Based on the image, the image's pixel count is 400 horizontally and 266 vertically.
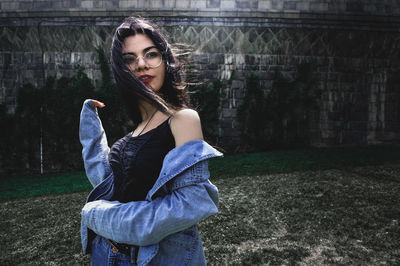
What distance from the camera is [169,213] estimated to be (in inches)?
37.1

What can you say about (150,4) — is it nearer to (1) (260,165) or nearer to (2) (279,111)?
(2) (279,111)

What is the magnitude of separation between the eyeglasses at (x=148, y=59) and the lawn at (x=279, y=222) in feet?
8.26

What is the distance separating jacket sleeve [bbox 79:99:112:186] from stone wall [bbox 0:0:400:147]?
25.4ft

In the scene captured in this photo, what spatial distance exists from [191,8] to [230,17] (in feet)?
4.47

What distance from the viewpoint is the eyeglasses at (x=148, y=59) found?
4.10 ft

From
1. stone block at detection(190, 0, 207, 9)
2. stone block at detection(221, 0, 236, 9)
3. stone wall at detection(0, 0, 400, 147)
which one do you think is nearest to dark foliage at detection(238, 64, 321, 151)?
stone wall at detection(0, 0, 400, 147)

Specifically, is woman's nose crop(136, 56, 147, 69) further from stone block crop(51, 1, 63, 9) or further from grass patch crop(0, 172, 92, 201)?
stone block crop(51, 1, 63, 9)

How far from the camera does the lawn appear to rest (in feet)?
9.93

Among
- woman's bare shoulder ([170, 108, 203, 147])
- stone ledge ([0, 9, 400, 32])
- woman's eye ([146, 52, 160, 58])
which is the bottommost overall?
woman's bare shoulder ([170, 108, 203, 147])

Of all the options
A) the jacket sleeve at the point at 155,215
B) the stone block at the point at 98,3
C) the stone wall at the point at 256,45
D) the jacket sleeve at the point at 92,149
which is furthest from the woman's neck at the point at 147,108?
the stone block at the point at 98,3

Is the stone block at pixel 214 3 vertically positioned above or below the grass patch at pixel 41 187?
above

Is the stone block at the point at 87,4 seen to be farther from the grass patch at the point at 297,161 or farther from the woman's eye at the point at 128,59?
the woman's eye at the point at 128,59

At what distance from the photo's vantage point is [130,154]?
1.19m

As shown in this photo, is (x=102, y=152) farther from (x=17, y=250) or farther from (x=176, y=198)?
(x=17, y=250)
